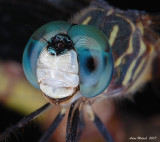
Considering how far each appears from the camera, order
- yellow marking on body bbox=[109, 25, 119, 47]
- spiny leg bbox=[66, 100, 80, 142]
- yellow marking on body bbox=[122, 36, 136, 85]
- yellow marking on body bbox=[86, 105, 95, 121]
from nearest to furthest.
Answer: spiny leg bbox=[66, 100, 80, 142], yellow marking on body bbox=[109, 25, 119, 47], yellow marking on body bbox=[122, 36, 136, 85], yellow marking on body bbox=[86, 105, 95, 121]

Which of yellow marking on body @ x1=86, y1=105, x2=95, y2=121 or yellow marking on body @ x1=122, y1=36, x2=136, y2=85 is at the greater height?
yellow marking on body @ x1=122, y1=36, x2=136, y2=85

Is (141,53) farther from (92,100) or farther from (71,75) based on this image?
(71,75)

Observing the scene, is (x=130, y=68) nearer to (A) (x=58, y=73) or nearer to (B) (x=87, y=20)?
(B) (x=87, y=20)

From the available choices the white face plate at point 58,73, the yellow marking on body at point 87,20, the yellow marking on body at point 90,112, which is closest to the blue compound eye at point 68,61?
the white face plate at point 58,73

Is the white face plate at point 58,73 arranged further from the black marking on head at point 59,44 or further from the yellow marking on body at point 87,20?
the yellow marking on body at point 87,20

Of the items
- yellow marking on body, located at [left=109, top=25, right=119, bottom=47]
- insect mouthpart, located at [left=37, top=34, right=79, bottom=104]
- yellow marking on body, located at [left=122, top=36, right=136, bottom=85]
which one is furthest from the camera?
yellow marking on body, located at [left=122, top=36, right=136, bottom=85]

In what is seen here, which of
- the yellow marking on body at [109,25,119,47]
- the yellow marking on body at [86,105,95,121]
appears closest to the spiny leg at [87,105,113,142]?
the yellow marking on body at [86,105,95,121]

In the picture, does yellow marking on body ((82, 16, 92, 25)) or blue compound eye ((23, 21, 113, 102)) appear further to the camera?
yellow marking on body ((82, 16, 92, 25))

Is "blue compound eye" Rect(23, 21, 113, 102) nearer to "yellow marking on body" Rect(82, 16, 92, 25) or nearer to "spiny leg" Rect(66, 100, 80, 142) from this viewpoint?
"spiny leg" Rect(66, 100, 80, 142)
